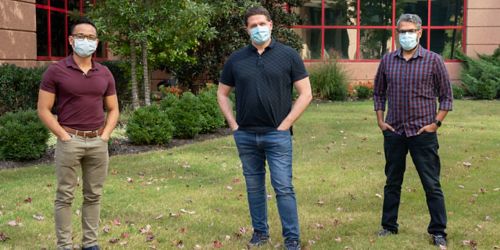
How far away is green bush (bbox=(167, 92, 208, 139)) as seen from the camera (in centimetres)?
1285

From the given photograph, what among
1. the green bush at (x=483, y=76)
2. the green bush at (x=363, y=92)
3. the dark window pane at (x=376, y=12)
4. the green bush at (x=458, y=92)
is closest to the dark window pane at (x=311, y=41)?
the dark window pane at (x=376, y=12)

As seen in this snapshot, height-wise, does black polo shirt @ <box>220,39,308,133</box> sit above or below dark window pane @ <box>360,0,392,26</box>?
below

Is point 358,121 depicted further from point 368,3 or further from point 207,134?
point 368,3

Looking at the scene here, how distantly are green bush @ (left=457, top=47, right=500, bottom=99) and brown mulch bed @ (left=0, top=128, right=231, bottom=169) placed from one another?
1203cm

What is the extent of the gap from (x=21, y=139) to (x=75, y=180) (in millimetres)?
5232

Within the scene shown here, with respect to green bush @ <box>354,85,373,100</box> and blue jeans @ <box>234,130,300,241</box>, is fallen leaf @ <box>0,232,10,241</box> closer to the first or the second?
blue jeans @ <box>234,130,300,241</box>

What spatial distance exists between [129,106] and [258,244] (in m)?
11.9

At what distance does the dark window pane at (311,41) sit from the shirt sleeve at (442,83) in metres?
19.6

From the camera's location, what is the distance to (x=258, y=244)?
5.57 meters

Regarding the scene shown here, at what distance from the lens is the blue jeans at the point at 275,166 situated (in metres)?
5.18

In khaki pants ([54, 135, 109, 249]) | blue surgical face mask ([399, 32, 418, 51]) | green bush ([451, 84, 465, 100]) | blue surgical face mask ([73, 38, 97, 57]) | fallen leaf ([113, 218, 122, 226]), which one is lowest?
fallen leaf ([113, 218, 122, 226])

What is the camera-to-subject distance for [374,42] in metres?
25.3

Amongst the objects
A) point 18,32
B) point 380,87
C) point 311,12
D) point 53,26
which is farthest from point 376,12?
point 380,87

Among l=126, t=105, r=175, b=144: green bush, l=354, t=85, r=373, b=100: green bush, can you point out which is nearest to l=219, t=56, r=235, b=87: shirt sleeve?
l=126, t=105, r=175, b=144: green bush
